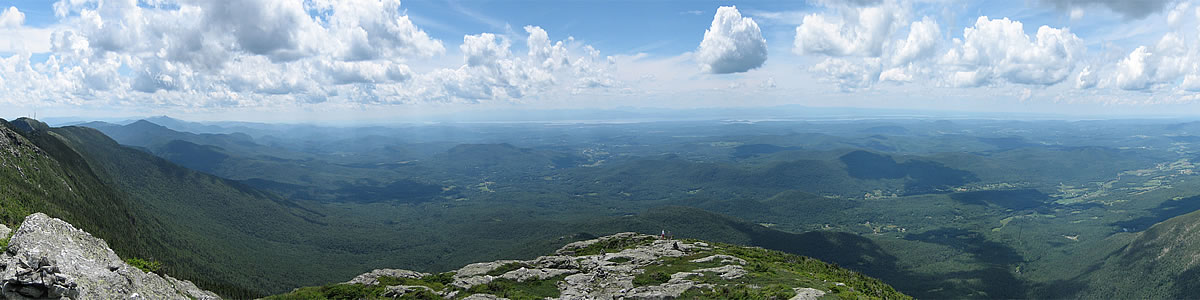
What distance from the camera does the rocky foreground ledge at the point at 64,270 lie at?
74.7 feet

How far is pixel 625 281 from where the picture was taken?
57.3 meters

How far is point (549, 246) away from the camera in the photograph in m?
195

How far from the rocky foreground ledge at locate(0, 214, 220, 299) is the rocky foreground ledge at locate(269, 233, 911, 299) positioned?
2311 cm

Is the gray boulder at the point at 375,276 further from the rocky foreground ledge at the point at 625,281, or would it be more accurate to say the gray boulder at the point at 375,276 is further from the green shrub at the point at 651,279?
the green shrub at the point at 651,279

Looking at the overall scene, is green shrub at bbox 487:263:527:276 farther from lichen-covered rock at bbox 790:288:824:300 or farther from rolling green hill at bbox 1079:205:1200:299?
rolling green hill at bbox 1079:205:1200:299

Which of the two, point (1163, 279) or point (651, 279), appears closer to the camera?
point (651, 279)

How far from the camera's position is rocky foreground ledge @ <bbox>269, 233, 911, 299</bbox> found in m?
49.9

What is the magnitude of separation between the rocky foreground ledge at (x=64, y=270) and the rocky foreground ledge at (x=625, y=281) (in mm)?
23113

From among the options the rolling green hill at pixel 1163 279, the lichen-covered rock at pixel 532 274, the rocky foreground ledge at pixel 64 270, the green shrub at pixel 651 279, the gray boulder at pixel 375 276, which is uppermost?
the rocky foreground ledge at pixel 64 270

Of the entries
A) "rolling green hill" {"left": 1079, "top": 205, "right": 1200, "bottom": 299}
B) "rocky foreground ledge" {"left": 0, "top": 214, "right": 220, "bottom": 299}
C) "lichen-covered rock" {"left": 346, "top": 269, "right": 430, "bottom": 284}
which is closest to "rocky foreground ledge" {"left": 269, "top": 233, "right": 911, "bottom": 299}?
"lichen-covered rock" {"left": 346, "top": 269, "right": 430, "bottom": 284}

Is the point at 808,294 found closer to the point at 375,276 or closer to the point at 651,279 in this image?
the point at 651,279

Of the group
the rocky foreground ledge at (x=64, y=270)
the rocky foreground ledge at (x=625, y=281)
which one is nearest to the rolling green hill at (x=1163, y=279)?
the rocky foreground ledge at (x=625, y=281)

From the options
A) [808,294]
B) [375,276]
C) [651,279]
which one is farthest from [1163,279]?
[375,276]

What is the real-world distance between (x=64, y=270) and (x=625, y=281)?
46620 millimetres
